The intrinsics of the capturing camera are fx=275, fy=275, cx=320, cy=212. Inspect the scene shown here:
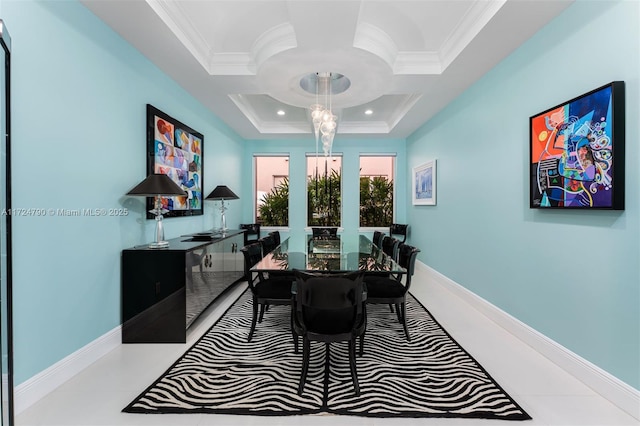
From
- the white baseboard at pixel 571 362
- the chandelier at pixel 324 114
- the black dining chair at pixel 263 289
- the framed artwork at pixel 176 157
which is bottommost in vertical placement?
the white baseboard at pixel 571 362

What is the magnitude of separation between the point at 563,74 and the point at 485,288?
7.37ft

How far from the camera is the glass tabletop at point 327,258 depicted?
2.33m

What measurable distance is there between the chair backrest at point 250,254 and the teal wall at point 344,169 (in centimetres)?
343

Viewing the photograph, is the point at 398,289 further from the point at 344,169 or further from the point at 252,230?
the point at 344,169

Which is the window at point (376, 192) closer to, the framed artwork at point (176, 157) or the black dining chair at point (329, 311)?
the framed artwork at point (176, 157)

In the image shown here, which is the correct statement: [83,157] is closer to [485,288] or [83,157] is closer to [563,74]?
[563,74]

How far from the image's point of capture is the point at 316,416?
66.5 inches

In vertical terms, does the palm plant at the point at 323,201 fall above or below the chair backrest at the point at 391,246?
above

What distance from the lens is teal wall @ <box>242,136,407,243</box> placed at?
6.39 metres

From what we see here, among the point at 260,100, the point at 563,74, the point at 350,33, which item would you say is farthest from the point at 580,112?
the point at 260,100

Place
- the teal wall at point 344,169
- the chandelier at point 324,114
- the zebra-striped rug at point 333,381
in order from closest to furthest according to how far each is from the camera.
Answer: the zebra-striped rug at point 333,381 → the chandelier at point 324,114 → the teal wall at point 344,169

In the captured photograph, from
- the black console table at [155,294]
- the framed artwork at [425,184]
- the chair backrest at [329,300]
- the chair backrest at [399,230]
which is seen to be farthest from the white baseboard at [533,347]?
the chair backrest at [399,230]

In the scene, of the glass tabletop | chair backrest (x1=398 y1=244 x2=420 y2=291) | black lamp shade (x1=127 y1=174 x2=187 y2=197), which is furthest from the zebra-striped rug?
black lamp shade (x1=127 y1=174 x2=187 y2=197)

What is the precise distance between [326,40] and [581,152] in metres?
2.25
